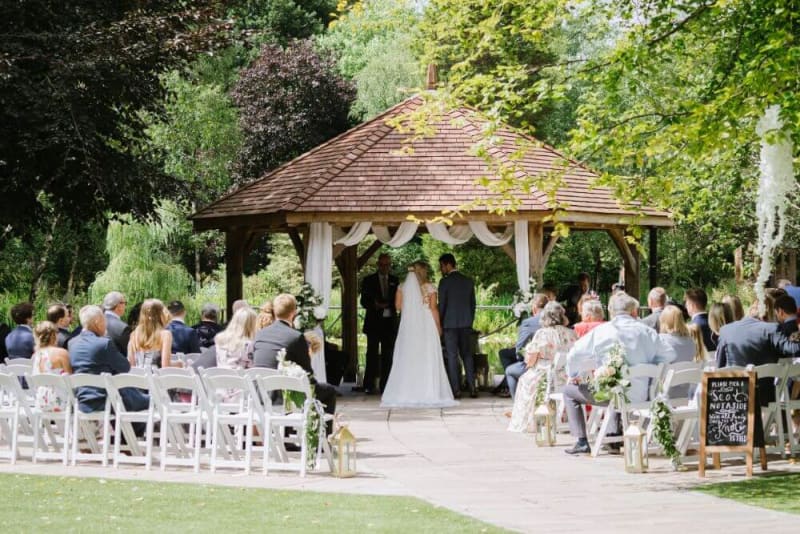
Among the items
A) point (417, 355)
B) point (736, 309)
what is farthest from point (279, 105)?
point (736, 309)

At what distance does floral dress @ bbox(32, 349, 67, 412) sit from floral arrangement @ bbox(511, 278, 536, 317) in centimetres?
784

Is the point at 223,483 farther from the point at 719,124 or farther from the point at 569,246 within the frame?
the point at 569,246

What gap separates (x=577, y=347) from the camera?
11.8 meters

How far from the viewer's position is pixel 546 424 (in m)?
12.7

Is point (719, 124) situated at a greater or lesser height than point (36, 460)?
greater

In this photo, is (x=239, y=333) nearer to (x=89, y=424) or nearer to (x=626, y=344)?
(x=89, y=424)

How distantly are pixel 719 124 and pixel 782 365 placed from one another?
2297mm

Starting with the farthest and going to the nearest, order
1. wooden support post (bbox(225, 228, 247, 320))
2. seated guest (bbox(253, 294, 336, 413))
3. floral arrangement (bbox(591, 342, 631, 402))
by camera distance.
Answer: wooden support post (bbox(225, 228, 247, 320)) → seated guest (bbox(253, 294, 336, 413)) → floral arrangement (bbox(591, 342, 631, 402))

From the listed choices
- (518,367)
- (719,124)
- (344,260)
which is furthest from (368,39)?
(719,124)

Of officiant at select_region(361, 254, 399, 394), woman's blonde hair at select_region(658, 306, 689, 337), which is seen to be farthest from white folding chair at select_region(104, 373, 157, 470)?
officiant at select_region(361, 254, 399, 394)

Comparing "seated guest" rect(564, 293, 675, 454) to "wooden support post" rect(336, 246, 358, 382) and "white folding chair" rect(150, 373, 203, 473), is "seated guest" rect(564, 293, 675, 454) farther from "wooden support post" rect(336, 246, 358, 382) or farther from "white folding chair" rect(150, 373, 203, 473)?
"wooden support post" rect(336, 246, 358, 382)

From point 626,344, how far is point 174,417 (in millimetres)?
4286

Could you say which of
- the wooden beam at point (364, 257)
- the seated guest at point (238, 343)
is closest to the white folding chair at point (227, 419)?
the seated guest at point (238, 343)

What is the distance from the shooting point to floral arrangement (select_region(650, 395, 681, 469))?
10914mm
